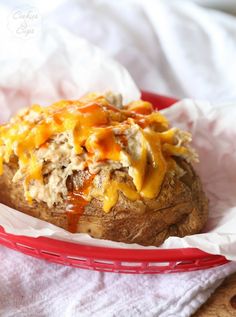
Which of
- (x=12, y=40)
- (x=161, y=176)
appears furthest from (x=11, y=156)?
(x=12, y=40)

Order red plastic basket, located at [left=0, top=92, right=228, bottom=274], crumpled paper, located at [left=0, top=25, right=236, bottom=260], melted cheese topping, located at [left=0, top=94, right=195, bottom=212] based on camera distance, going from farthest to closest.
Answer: crumpled paper, located at [left=0, top=25, right=236, bottom=260] → melted cheese topping, located at [left=0, top=94, right=195, bottom=212] → red plastic basket, located at [left=0, top=92, right=228, bottom=274]

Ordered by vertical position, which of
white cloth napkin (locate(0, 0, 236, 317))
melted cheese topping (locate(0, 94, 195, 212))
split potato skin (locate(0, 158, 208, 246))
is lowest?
white cloth napkin (locate(0, 0, 236, 317))

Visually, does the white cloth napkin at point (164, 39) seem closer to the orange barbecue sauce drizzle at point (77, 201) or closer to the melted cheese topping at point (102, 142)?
the melted cheese topping at point (102, 142)

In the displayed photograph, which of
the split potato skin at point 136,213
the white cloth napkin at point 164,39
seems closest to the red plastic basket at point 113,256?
the split potato skin at point 136,213

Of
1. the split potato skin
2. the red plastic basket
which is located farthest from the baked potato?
the red plastic basket

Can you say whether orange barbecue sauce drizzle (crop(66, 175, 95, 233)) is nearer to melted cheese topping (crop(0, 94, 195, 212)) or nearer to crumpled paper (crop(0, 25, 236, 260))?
melted cheese topping (crop(0, 94, 195, 212))

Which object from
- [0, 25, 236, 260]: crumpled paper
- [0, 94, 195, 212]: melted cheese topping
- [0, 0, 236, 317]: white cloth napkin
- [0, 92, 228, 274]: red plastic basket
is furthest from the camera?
[0, 0, 236, 317]: white cloth napkin

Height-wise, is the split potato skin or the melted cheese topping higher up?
the melted cheese topping
